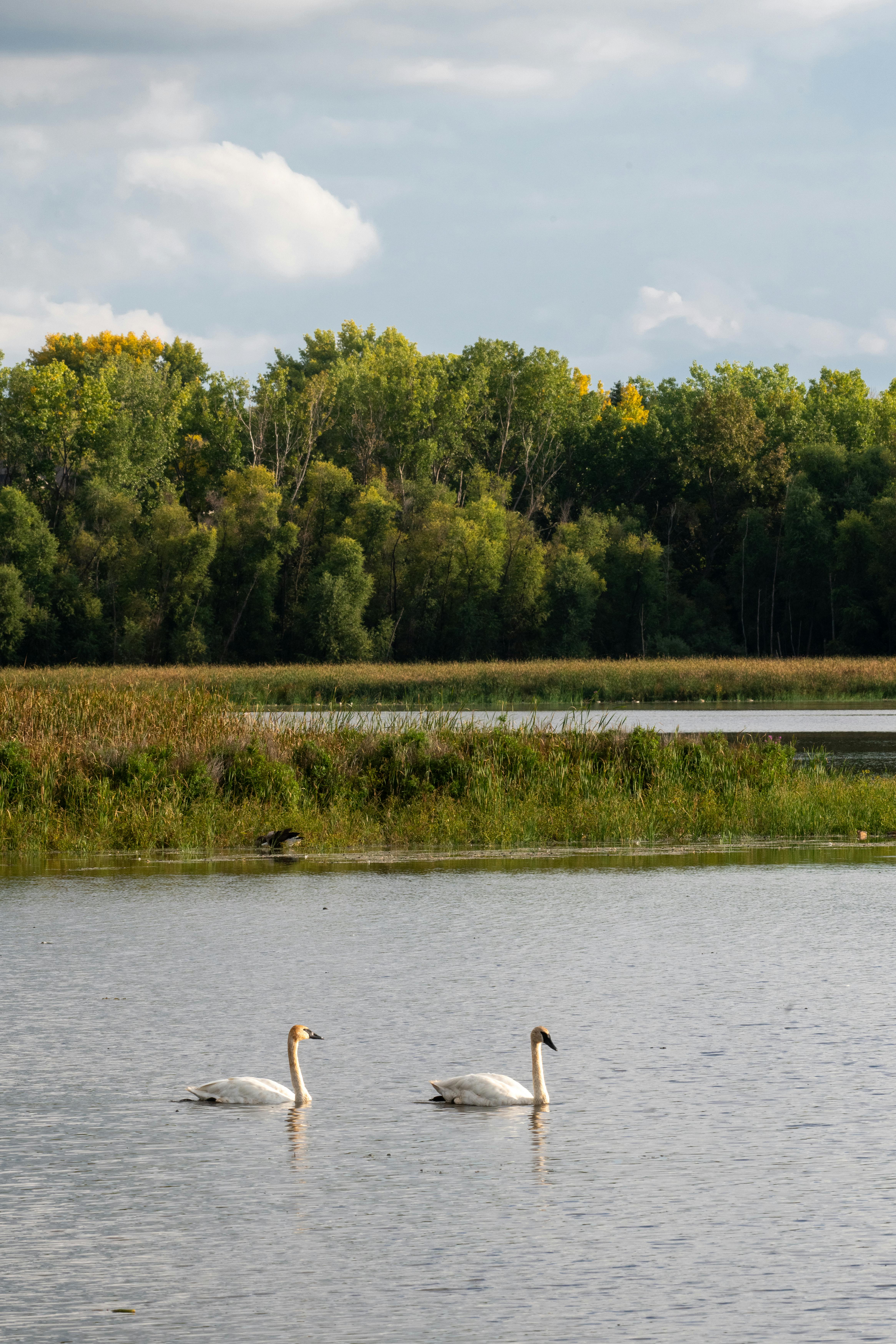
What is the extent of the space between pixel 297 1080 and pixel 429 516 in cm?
8325

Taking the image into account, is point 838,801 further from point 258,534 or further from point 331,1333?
point 258,534

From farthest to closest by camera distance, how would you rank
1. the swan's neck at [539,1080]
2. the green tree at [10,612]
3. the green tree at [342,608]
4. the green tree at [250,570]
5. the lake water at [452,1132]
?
the green tree at [250,570] → the green tree at [342,608] → the green tree at [10,612] → the swan's neck at [539,1080] → the lake water at [452,1132]

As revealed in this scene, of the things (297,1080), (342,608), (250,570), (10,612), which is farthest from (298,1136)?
(250,570)

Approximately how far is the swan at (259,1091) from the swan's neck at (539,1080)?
1063 mm

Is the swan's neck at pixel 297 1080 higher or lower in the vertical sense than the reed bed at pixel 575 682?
lower

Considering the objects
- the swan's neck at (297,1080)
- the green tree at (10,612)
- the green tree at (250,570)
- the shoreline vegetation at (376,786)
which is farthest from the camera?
the green tree at (250,570)

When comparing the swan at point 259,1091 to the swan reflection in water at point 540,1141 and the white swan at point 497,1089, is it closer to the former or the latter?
the white swan at point 497,1089

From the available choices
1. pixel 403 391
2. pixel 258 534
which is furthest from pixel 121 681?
pixel 403 391

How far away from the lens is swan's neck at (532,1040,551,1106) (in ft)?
26.0

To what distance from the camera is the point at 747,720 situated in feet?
148

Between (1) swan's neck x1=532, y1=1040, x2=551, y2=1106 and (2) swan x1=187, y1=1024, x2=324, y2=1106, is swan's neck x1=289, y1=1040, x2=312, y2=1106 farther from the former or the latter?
(1) swan's neck x1=532, y1=1040, x2=551, y2=1106

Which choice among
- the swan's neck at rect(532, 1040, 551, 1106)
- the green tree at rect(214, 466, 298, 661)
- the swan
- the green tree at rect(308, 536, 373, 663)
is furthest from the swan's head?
the green tree at rect(214, 466, 298, 661)

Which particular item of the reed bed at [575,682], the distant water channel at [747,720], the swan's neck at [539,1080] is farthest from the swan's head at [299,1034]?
the reed bed at [575,682]

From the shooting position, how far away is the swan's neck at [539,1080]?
26.0 ft
